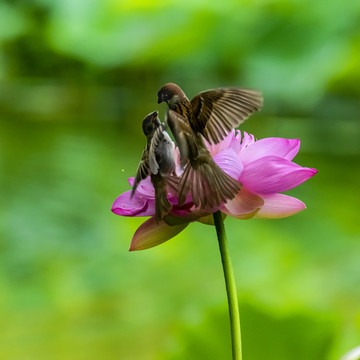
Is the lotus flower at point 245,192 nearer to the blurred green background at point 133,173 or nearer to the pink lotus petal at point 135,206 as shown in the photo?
the pink lotus petal at point 135,206

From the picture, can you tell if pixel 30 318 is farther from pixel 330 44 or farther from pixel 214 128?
pixel 330 44

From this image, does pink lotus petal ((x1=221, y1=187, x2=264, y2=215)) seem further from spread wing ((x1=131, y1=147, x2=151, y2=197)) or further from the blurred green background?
the blurred green background

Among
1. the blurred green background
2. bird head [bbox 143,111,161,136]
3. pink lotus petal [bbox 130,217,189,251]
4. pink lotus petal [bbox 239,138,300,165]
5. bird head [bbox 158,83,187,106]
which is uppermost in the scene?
the blurred green background

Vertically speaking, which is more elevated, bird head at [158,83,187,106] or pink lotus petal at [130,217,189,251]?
bird head at [158,83,187,106]

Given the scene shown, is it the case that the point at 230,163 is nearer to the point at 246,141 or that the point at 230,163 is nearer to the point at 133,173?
the point at 246,141

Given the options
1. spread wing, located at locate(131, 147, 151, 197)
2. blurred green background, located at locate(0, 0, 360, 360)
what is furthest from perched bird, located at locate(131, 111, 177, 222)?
blurred green background, located at locate(0, 0, 360, 360)

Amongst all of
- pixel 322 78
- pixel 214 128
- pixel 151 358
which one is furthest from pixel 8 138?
pixel 214 128
